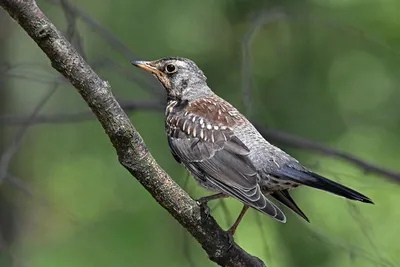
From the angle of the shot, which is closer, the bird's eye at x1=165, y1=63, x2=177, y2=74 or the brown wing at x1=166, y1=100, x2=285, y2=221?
the brown wing at x1=166, y1=100, x2=285, y2=221

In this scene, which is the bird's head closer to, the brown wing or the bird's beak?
the bird's beak

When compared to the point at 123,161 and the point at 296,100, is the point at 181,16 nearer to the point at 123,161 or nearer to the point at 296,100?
the point at 296,100

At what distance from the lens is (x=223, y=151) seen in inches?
161

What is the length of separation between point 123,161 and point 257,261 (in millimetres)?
884

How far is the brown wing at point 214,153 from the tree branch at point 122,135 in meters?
0.32

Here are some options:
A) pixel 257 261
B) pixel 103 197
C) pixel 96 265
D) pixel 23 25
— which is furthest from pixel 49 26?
pixel 103 197

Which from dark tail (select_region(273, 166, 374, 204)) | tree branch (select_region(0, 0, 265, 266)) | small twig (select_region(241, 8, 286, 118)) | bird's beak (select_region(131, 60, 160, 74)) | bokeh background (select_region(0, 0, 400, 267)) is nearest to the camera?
tree branch (select_region(0, 0, 265, 266))

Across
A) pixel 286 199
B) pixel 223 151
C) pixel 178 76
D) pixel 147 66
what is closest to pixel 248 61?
pixel 178 76

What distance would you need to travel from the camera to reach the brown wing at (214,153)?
3699 mm

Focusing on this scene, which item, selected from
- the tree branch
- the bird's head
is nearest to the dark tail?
the tree branch

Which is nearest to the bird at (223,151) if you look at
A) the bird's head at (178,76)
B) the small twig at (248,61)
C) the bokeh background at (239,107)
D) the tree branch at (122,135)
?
the bird's head at (178,76)

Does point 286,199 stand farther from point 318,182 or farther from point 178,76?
point 178,76

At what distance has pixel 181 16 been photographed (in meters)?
7.88

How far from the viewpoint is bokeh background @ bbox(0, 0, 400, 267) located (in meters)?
6.02
